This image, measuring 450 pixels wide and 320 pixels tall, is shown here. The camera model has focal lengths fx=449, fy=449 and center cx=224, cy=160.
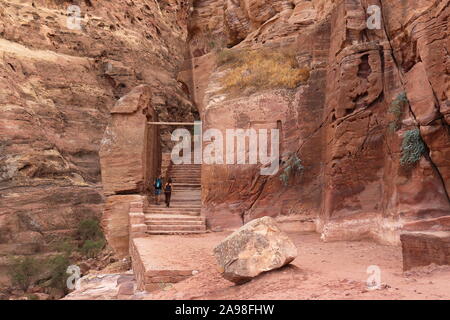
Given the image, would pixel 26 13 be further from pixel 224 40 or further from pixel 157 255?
pixel 157 255

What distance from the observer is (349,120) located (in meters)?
11.0

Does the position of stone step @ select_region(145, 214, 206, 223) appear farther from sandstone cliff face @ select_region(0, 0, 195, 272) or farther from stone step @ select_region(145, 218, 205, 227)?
sandstone cliff face @ select_region(0, 0, 195, 272)

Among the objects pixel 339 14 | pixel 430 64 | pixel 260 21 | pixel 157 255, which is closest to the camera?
pixel 430 64

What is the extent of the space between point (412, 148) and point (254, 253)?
4770mm

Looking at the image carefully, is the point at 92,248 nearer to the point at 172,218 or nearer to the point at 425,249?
the point at 172,218

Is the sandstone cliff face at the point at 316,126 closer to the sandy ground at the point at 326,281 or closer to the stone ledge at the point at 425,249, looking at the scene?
the sandy ground at the point at 326,281

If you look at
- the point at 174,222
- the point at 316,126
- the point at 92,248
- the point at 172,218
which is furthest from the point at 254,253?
the point at 92,248

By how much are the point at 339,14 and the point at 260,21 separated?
20.2ft

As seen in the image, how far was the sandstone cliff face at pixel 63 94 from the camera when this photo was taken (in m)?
26.3

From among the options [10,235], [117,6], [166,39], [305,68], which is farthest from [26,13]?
[305,68]

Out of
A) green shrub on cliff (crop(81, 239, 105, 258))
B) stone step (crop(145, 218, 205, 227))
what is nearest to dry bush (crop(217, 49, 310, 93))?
stone step (crop(145, 218, 205, 227))

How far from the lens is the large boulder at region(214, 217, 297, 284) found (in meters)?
6.05

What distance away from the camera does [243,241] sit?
619cm

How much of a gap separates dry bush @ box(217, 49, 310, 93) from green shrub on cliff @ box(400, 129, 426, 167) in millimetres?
4798
